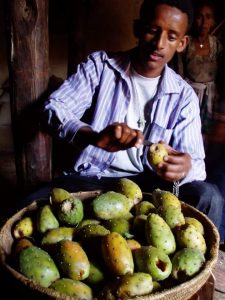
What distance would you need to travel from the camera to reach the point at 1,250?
1.53m

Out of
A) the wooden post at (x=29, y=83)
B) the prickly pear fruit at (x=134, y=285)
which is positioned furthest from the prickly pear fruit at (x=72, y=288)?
the wooden post at (x=29, y=83)

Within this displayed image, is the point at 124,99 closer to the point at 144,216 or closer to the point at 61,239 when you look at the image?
the point at 144,216

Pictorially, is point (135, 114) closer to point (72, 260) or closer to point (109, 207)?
point (109, 207)

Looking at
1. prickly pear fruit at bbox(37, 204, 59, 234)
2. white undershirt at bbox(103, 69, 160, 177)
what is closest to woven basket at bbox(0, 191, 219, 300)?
prickly pear fruit at bbox(37, 204, 59, 234)

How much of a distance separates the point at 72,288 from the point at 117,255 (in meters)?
0.18

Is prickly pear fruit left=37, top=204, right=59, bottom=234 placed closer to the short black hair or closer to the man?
the man

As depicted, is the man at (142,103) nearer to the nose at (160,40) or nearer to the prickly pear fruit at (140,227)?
the nose at (160,40)

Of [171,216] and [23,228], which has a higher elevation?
[171,216]

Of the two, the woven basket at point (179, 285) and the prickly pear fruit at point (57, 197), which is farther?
the prickly pear fruit at point (57, 197)

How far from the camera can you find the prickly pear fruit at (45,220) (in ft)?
5.39

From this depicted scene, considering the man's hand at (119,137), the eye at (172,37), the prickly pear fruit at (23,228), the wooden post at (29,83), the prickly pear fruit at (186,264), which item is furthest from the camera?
the eye at (172,37)

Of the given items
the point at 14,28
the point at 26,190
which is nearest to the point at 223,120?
the point at 26,190

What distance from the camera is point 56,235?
1590mm

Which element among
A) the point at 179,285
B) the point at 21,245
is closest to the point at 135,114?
the point at 21,245
